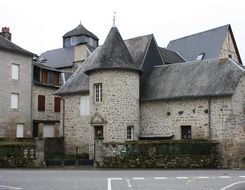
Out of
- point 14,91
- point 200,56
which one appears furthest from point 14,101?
point 200,56

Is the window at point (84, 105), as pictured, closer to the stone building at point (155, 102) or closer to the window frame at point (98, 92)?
the stone building at point (155, 102)

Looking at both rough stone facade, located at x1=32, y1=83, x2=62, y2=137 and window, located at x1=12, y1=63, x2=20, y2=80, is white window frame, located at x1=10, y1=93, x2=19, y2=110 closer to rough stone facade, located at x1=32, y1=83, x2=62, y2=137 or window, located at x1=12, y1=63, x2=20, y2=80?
window, located at x1=12, y1=63, x2=20, y2=80

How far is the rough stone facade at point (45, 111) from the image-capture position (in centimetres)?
3900

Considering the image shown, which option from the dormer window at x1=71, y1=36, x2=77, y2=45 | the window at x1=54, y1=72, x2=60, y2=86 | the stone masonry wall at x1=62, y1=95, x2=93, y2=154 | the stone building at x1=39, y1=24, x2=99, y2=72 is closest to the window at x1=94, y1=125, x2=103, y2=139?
the stone masonry wall at x1=62, y1=95, x2=93, y2=154

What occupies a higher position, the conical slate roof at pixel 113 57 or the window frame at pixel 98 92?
the conical slate roof at pixel 113 57

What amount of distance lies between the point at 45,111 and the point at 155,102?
579 inches

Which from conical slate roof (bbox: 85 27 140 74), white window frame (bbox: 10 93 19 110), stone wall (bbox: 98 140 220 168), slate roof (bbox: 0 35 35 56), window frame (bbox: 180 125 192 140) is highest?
slate roof (bbox: 0 35 35 56)

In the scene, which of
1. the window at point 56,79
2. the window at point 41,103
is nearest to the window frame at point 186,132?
the window at point 41,103

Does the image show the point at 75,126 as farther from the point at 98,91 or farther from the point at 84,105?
the point at 98,91

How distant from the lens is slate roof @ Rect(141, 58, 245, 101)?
25666 mm

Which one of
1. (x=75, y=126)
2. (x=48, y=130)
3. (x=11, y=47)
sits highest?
(x=11, y=47)

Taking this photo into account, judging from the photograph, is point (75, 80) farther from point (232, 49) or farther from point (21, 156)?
point (232, 49)

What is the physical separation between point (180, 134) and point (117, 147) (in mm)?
4967

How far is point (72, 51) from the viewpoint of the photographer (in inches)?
2111
